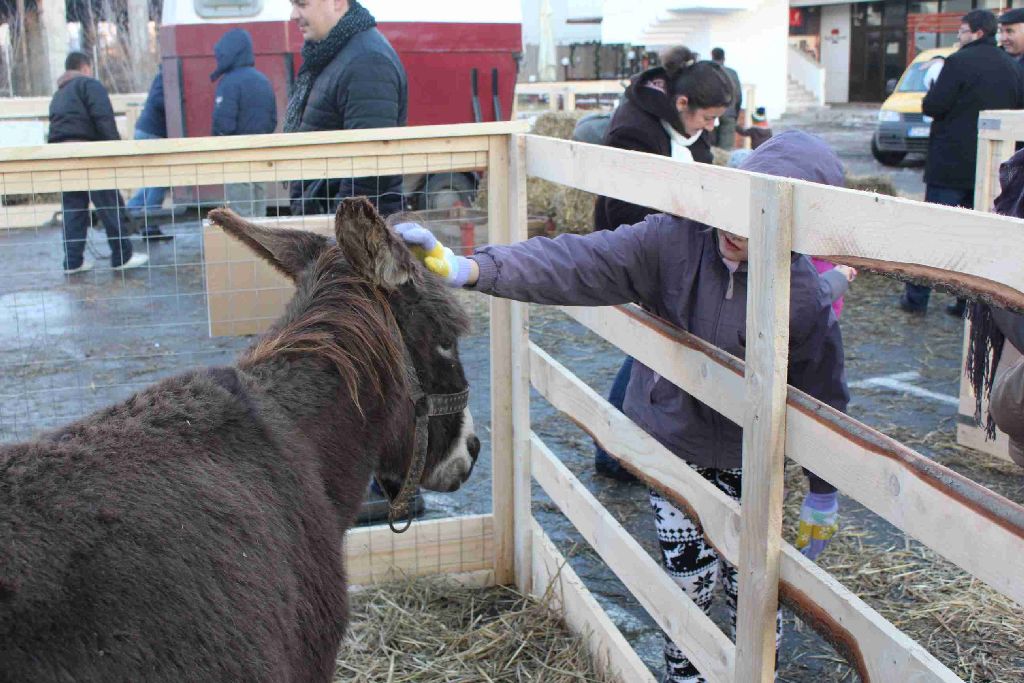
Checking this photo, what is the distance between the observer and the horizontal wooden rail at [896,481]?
159 cm

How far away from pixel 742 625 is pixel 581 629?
1371 mm

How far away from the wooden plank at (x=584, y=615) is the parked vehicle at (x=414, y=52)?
8.35 meters

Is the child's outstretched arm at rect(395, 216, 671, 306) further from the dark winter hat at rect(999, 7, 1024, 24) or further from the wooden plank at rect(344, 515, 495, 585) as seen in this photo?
the dark winter hat at rect(999, 7, 1024, 24)

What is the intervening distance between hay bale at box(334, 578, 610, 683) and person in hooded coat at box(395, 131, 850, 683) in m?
0.93

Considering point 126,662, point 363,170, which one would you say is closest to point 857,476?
point 126,662

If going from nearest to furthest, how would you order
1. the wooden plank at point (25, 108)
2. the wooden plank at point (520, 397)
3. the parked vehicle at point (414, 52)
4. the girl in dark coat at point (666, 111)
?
1. the wooden plank at point (520, 397)
2. the girl in dark coat at point (666, 111)
3. the parked vehicle at point (414, 52)
4. the wooden plank at point (25, 108)

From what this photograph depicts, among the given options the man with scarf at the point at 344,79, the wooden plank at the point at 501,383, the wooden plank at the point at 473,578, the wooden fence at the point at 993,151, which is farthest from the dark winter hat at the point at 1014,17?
the wooden plank at the point at 473,578

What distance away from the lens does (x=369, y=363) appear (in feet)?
7.83

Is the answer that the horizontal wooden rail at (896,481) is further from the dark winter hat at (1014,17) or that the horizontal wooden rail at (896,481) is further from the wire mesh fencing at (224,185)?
the dark winter hat at (1014,17)

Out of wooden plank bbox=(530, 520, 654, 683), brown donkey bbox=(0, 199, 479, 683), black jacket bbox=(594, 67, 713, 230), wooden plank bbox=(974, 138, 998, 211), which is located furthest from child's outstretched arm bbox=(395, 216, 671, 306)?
wooden plank bbox=(974, 138, 998, 211)

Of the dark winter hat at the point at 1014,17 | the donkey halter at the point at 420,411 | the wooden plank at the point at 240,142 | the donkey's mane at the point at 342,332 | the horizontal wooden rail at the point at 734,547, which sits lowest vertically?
the horizontal wooden rail at the point at 734,547

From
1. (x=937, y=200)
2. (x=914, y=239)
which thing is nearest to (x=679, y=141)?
(x=914, y=239)

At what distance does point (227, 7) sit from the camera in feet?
39.5

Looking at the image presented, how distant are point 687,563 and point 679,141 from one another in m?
2.25
